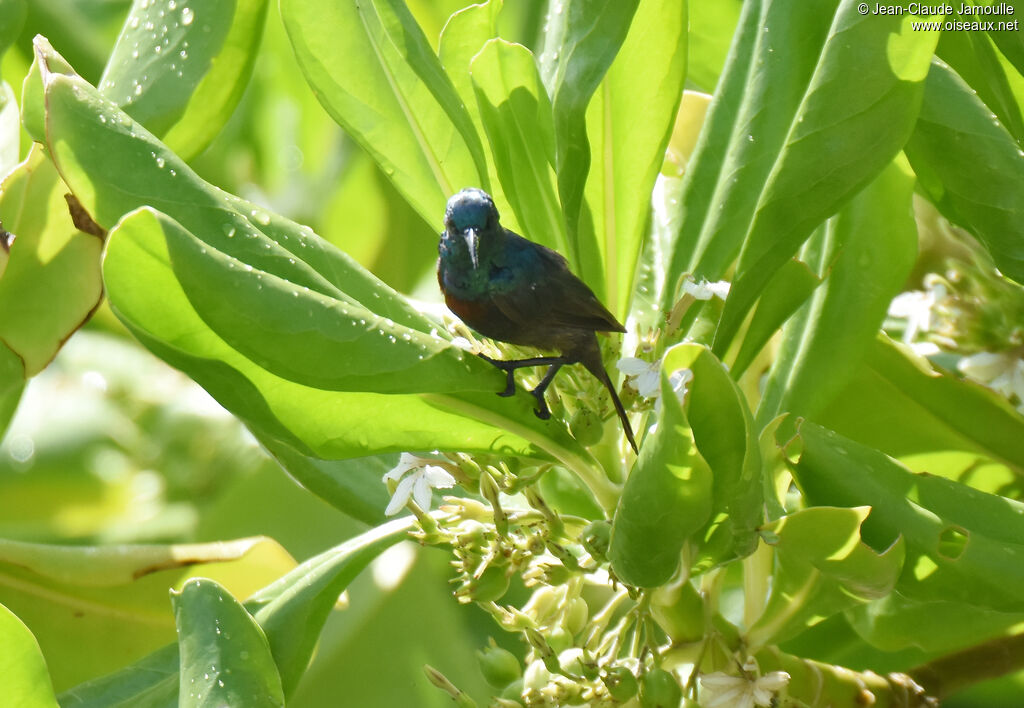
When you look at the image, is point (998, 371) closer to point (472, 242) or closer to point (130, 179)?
point (472, 242)

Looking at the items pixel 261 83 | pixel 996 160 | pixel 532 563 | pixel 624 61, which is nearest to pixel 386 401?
pixel 532 563

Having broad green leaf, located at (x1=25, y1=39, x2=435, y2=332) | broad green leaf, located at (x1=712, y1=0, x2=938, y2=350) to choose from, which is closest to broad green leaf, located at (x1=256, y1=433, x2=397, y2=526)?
broad green leaf, located at (x1=25, y1=39, x2=435, y2=332)

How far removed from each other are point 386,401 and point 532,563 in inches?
12.2

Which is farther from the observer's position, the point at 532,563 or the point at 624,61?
the point at 624,61

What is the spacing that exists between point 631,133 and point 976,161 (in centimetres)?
46

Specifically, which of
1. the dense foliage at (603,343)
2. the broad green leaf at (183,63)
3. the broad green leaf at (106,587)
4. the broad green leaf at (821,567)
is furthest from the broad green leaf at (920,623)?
the broad green leaf at (183,63)

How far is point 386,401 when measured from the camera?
4.10 feet

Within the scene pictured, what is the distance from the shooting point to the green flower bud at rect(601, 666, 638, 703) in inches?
51.8

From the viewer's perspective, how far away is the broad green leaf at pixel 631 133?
4.94 ft

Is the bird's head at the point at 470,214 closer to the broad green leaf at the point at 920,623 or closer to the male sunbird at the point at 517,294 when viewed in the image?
the male sunbird at the point at 517,294

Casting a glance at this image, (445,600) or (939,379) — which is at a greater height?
(939,379)

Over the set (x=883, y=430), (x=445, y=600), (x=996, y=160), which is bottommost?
(x=445, y=600)

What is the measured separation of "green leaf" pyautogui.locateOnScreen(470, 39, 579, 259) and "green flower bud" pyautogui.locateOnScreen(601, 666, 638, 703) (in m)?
0.62

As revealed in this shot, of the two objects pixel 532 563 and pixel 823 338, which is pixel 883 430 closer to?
pixel 823 338
